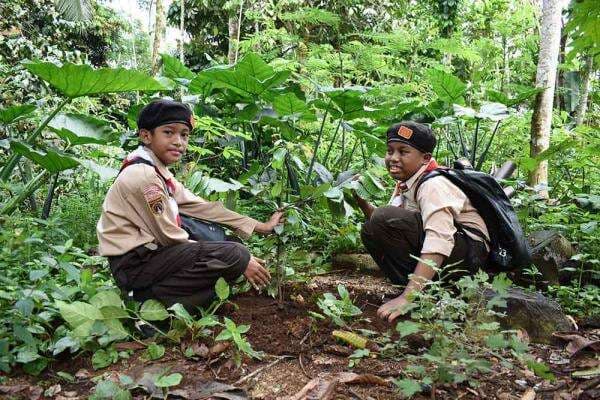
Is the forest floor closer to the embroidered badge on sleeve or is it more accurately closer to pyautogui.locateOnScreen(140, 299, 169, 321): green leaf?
pyautogui.locateOnScreen(140, 299, 169, 321): green leaf

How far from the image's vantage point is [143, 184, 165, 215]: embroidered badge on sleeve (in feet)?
8.36

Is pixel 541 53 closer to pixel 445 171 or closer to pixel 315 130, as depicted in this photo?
pixel 315 130

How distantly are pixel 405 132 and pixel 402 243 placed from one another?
0.70 m

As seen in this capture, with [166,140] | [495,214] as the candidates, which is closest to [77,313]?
[166,140]

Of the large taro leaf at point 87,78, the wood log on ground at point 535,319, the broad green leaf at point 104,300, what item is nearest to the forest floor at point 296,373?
the wood log on ground at point 535,319

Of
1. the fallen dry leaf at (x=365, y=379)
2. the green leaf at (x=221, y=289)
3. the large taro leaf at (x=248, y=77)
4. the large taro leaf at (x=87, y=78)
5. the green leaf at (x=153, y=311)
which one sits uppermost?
the large taro leaf at (x=248, y=77)

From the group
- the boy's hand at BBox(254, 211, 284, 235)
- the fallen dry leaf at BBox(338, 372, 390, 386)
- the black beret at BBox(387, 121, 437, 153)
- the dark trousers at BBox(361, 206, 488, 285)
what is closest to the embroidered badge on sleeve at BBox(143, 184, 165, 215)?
the boy's hand at BBox(254, 211, 284, 235)

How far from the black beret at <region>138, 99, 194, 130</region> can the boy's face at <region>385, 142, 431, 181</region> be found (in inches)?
49.8

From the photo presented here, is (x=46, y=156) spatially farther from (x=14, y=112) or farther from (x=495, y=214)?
(x=495, y=214)

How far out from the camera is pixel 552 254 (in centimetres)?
385

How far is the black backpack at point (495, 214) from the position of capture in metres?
3.01

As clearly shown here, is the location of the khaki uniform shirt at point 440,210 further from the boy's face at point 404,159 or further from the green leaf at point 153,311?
the green leaf at point 153,311

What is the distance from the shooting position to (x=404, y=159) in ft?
10.2

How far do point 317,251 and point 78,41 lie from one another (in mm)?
13549
